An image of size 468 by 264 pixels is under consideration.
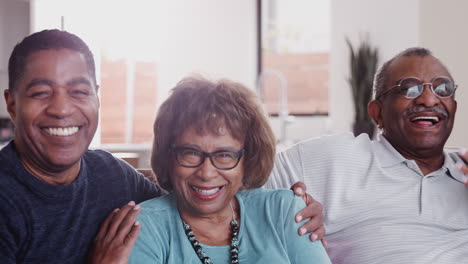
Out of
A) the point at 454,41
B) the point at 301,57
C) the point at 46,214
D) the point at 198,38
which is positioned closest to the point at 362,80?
the point at 301,57

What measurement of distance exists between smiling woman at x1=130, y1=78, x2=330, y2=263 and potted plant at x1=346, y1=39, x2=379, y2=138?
3611 millimetres

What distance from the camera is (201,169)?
1.62 meters

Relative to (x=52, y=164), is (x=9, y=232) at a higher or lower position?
lower

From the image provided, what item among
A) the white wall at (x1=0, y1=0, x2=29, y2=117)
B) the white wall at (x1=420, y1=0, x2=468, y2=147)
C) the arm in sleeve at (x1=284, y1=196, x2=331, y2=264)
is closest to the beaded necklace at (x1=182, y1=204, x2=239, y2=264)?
the arm in sleeve at (x1=284, y1=196, x2=331, y2=264)

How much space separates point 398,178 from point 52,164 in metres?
1.23

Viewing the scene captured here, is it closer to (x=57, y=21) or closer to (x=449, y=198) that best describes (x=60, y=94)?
(x=449, y=198)

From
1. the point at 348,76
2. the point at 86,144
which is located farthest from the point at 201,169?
the point at 348,76

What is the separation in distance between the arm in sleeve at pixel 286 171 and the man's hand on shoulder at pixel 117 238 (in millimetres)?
600

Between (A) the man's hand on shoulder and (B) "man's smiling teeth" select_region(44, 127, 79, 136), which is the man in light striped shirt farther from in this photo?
(B) "man's smiling teeth" select_region(44, 127, 79, 136)

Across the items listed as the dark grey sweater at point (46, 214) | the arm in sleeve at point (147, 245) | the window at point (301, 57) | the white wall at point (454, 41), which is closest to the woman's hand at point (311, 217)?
the arm in sleeve at point (147, 245)

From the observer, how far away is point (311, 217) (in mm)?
1739

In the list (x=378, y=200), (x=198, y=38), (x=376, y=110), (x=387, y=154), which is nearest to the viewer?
(x=378, y=200)

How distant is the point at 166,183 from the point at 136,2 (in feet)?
17.9

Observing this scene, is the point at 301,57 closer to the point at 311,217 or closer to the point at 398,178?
the point at 398,178
